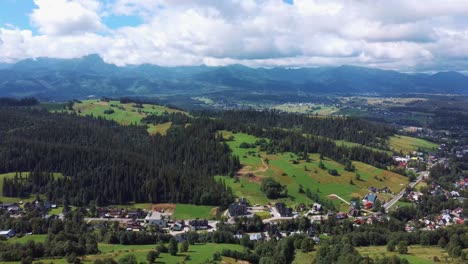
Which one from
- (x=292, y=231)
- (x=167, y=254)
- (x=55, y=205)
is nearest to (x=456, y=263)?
(x=292, y=231)

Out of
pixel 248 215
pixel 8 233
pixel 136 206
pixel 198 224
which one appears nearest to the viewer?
pixel 8 233

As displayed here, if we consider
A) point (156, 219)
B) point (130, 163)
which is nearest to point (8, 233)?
point (156, 219)

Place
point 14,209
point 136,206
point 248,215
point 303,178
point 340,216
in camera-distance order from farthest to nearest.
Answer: point 303,178
point 136,206
point 340,216
point 248,215
point 14,209

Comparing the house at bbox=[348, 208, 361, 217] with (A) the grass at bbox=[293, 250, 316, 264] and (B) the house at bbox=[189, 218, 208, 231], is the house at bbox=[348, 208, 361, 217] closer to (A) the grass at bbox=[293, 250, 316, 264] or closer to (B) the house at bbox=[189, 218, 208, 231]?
(A) the grass at bbox=[293, 250, 316, 264]

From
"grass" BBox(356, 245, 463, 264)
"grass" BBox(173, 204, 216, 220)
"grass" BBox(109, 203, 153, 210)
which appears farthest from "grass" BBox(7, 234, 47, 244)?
"grass" BBox(356, 245, 463, 264)

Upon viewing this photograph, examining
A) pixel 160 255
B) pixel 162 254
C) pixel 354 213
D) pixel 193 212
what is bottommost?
pixel 193 212

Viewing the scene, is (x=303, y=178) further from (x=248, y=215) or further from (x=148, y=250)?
(x=148, y=250)

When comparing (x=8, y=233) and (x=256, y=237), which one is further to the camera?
(x=256, y=237)

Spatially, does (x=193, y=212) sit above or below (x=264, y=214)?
below
